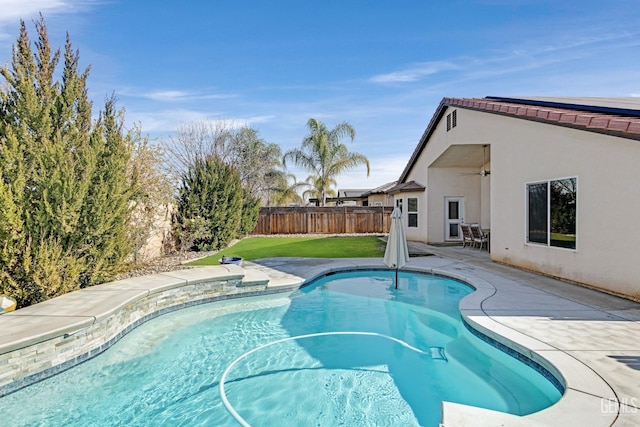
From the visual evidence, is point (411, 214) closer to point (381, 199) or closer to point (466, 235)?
point (466, 235)

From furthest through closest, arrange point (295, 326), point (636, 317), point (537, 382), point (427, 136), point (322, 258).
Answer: point (427, 136), point (322, 258), point (295, 326), point (636, 317), point (537, 382)

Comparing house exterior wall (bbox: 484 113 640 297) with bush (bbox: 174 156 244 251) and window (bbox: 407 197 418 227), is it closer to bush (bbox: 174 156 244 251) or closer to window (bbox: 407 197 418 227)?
window (bbox: 407 197 418 227)

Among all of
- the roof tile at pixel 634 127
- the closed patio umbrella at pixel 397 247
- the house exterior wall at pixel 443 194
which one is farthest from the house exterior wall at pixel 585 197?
the house exterior wall at pixel 443 194

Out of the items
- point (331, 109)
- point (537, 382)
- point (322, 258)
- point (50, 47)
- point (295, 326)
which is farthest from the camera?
point (331, 109)

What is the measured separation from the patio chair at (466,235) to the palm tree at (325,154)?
16.3 metres

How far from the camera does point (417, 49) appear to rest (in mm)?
15094

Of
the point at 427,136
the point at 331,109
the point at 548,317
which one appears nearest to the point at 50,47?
A: the point at 548,317

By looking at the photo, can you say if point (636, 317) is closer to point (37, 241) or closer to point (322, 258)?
Result: point (322, 258)

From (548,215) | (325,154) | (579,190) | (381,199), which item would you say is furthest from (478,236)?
(325,154)

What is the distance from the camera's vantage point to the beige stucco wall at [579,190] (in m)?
7.05

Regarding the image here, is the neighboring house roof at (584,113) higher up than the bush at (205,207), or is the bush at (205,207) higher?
the neighboring house roof at (584,113)

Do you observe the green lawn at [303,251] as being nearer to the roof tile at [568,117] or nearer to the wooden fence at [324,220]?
the wooden fence at [324,220]

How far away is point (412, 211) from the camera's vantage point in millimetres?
19594

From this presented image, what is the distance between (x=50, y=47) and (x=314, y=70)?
1279 cm
